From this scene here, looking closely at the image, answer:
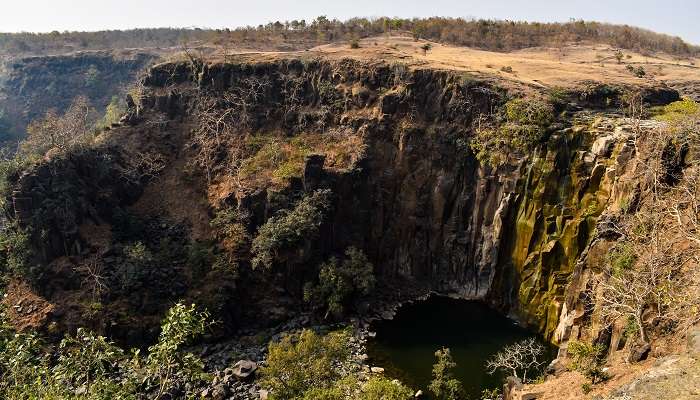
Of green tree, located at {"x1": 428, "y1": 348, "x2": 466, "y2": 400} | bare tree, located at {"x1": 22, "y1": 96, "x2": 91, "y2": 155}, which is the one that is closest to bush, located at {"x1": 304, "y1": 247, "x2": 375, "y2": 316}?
green tree, located at {"x1": 428, "y1": 348, "x2": 466, "y2": 400}

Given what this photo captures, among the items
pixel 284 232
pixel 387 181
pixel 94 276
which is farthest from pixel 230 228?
pixel 387 181

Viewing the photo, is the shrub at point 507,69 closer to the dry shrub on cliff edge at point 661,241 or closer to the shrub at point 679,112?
the shrub at point 679,112

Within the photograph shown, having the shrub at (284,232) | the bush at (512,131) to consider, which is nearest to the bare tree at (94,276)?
the shrub at (284,232)

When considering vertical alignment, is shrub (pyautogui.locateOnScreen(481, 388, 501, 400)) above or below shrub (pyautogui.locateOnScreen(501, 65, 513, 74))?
below

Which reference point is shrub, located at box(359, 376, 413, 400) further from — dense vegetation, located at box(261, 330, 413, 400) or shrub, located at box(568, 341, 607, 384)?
shrub, located at box(568, 341, 607, 384)

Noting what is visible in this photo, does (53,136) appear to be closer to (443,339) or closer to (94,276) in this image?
(94,276)

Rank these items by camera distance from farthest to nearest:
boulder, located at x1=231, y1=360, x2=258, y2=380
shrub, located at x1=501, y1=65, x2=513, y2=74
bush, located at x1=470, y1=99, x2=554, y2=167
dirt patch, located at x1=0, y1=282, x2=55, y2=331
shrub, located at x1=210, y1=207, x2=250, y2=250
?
shrub, located at x1=501, y1=65, x2=513, y2=74 < shrub, located at x1=210, y1=207, x2=250, y2=250 < bush, located at x1=470, y1=99, x2=554, y2=167 < dirt patch, located at x1=0, y1=282, x2=55, y2=331 < boulder, located at x1=231, y1=360, x2=258, y2=380
